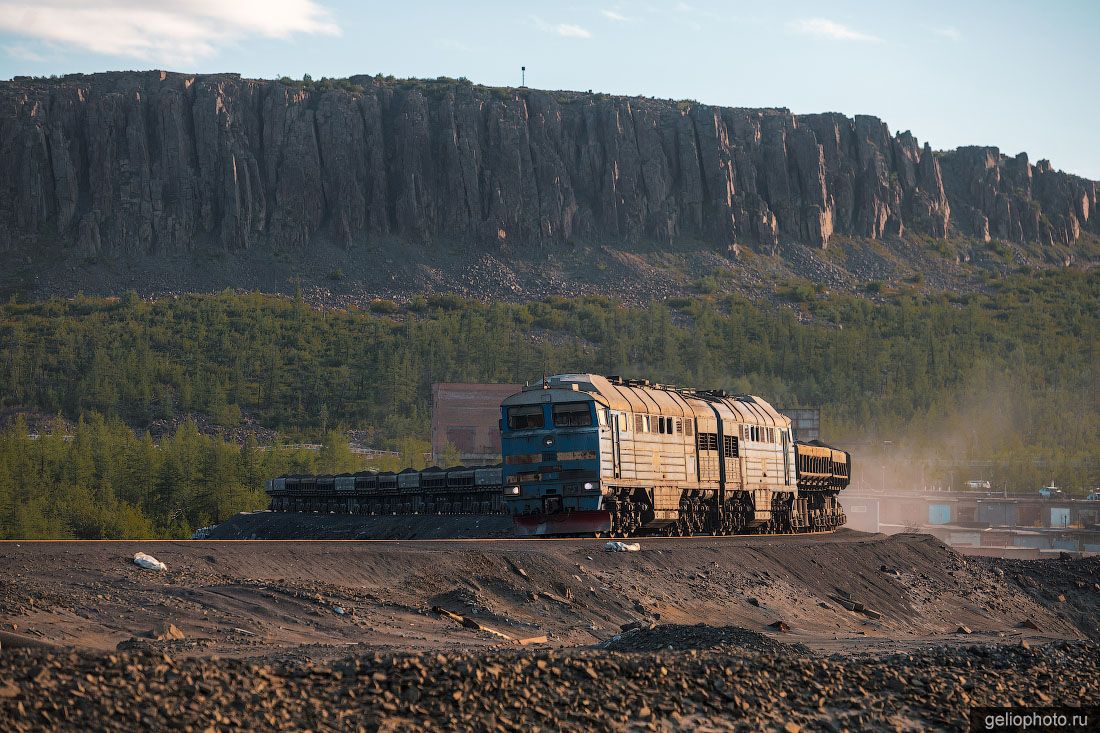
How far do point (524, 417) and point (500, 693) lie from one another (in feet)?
90.8

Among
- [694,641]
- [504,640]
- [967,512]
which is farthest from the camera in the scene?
[967,512]

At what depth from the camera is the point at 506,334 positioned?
17100 centimetres

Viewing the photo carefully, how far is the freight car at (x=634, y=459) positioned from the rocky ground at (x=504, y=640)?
247 cm

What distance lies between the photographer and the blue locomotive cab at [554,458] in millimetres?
44938

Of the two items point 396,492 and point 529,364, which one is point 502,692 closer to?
point 396,492

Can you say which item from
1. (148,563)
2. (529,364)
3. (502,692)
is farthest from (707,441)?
(529,364)

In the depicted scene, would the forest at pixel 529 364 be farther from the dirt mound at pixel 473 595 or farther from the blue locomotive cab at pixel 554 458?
the dirt mound at pixel 473 595

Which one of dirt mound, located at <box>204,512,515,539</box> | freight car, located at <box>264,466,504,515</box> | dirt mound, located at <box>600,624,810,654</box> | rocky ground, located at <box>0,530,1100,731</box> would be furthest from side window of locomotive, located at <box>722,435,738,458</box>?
dirt mound, located at <box>600,624,810,654</box>

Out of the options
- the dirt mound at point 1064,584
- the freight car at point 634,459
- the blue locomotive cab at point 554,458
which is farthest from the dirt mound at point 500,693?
the dirt mound at point 1064,584

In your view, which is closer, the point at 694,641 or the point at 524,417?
the point at 694,641

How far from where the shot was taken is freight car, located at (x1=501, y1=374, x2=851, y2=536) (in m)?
45.2

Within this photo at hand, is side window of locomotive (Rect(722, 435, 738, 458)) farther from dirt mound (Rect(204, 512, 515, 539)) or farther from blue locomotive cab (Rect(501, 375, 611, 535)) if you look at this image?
blue locomotive cab (Rect(501, 375, 611, 535))

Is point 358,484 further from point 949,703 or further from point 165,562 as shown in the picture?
point 949,703

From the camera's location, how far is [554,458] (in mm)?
45344
